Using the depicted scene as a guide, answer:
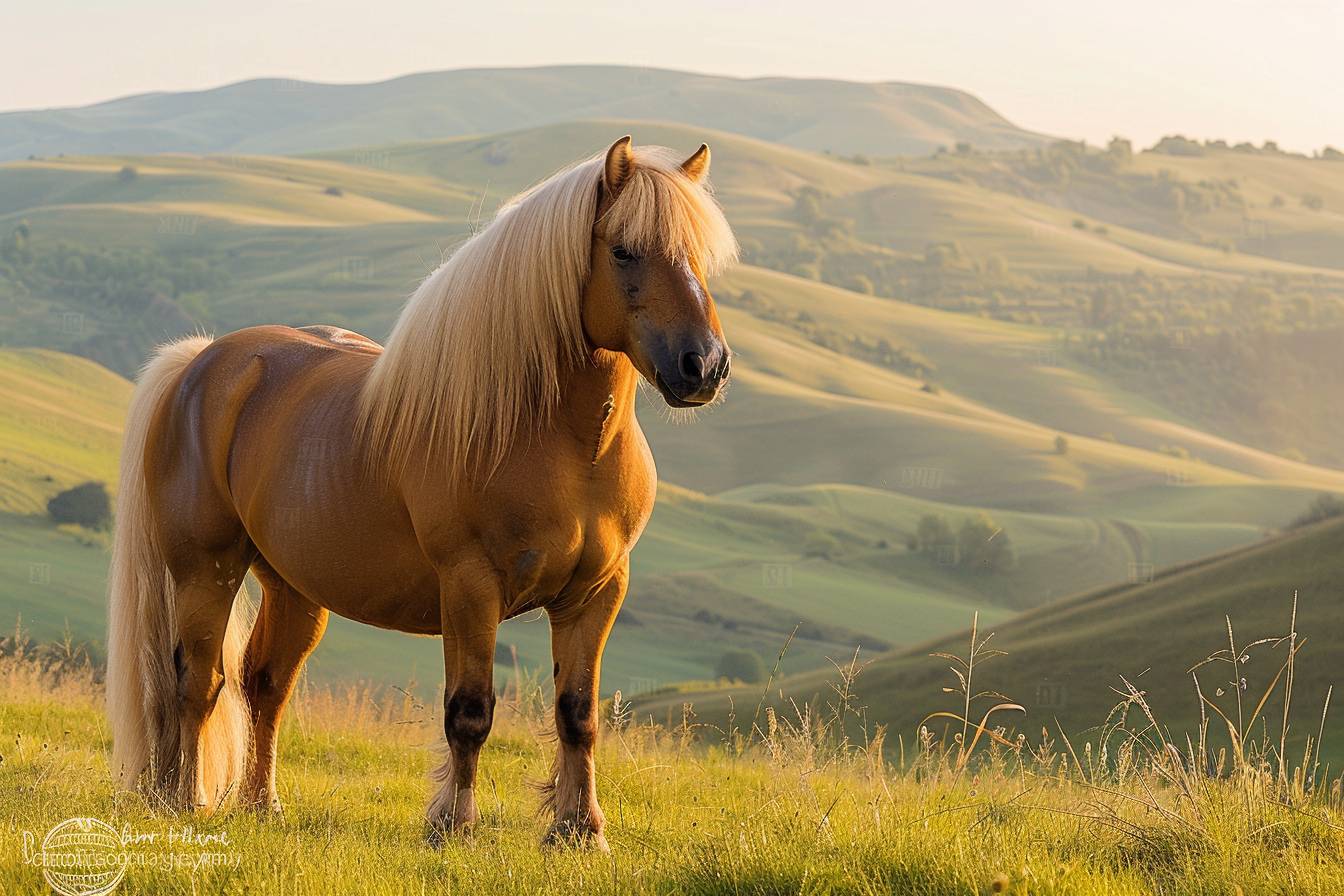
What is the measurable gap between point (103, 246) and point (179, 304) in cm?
2525

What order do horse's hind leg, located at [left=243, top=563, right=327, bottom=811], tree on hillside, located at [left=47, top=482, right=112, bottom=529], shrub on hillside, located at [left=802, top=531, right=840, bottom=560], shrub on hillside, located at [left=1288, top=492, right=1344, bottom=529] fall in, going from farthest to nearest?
1. shrub on hillside, located at [left=802, top=531, right=840, bottom=560]
2. tree on hillside, located at [left=47, top=482, right=112, bottom=529]
3. shrub on hillside, located at [left=1288, top=492, right=1344, bottom=529]
4. horse's hind leg, located at [left=243, top=563, right=327, bottom=811]

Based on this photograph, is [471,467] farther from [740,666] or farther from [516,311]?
[740,666]

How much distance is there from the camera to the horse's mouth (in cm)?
503

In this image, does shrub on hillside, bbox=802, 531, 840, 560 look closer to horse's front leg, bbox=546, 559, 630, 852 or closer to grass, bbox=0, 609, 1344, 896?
grass, bbox=0, 609, 1344, 896

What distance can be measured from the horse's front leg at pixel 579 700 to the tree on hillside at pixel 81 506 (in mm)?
61700

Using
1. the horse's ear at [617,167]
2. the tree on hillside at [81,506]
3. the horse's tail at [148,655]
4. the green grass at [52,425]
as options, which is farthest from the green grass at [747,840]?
the green grass at [52,425]

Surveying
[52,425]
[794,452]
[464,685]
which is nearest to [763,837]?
[464,685]

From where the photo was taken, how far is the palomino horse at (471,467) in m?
5.41

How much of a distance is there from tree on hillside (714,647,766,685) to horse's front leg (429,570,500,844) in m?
58.5

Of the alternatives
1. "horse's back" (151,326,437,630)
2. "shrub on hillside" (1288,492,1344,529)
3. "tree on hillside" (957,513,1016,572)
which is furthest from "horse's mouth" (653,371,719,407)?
"tree on hillside" (957,513,1016,572)

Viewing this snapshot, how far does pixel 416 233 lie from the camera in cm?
17388

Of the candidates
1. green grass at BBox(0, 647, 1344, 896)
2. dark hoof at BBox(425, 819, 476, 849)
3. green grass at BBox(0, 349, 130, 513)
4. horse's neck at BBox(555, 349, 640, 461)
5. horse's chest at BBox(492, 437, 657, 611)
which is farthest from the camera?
green grass at BBox(0, 349, 130, 513)

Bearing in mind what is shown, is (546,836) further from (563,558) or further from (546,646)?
(546,646)
